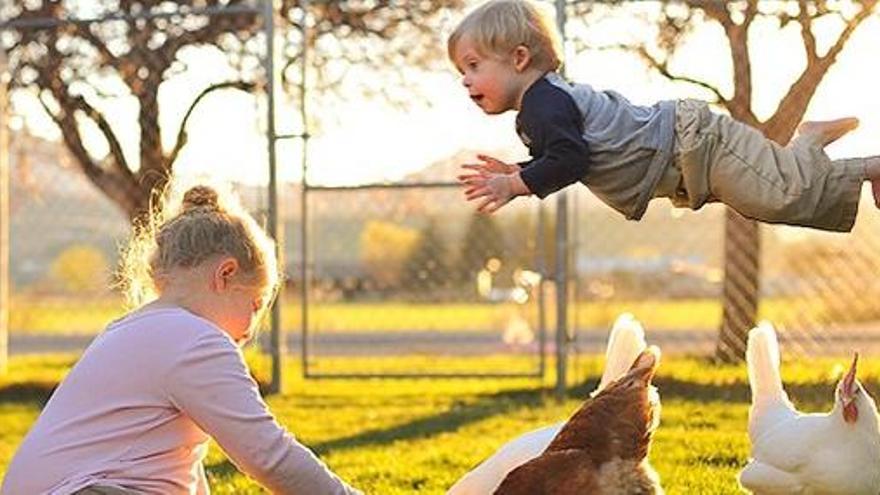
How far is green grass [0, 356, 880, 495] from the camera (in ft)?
18.5

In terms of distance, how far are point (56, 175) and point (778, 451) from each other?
8027 mm

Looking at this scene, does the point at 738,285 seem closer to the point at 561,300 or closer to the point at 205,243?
the point at 561,300

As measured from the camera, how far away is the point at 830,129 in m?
3.93

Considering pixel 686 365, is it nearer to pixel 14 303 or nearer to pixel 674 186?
pixel 674 186

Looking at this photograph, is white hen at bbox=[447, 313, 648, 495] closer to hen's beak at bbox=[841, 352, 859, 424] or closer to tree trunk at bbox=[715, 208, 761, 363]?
hen's beak at bbox=[841, 352, 859, 424]

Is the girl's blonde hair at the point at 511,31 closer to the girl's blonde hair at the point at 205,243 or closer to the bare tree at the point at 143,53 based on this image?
the girl's blonde hair at the point at 205,243

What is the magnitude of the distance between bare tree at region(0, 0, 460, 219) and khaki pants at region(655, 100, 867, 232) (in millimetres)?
5770

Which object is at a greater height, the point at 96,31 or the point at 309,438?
the point at 96,31

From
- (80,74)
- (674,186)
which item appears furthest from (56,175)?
(674,186)

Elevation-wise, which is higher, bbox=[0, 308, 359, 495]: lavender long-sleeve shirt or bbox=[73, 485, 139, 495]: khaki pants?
bbox=[0, 308, 359, 495]: lavender long-sleeve shirt

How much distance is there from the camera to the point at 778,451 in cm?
402

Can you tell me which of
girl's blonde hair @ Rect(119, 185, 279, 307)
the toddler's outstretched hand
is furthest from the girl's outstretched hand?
girl's blonde hair @ Rect(119, 185, 279, 307)

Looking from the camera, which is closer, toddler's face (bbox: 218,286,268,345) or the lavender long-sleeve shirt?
the lavender long-sleeve shirt

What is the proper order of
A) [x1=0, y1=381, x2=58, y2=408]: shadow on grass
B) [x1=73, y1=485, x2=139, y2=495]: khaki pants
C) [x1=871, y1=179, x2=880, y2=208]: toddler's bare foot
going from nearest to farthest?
[x1=73, y1=485, x2=139, y2=495]: khaki pants → [x1=871, y1=179, x2=880, y2=208]: toddler's bare foot → [x1=0, y1=381, x2=58, y2=408]: shadow on grass
